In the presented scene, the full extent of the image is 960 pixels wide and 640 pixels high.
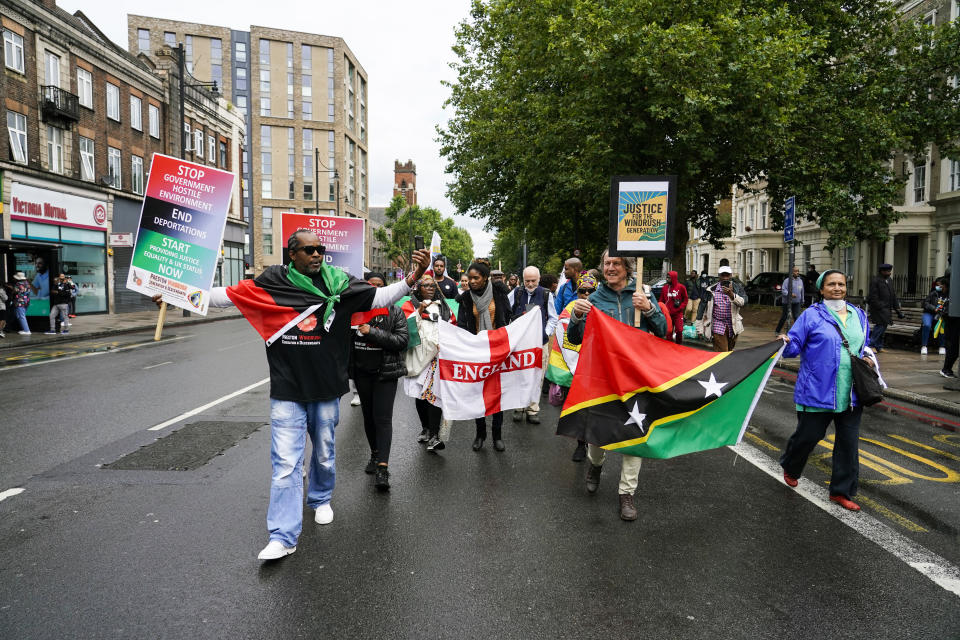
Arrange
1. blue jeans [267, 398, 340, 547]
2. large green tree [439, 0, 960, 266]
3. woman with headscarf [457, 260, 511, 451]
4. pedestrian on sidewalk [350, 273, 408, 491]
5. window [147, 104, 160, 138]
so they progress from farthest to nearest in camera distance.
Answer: window [147, 104, 160, 138] → large green tree [439, 0, 960, 266] → woman with headscarf [457, 260, 511, 451] → pedestrian on sidewalk [350, 273, 408, 491] → blue jeans [267, 398, 340, 547]

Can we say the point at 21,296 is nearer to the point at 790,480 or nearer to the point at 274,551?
the point at 274,551

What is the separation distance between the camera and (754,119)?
16891 mm

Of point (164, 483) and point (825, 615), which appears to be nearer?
point (825, 615)

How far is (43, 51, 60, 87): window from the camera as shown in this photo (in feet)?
86.9

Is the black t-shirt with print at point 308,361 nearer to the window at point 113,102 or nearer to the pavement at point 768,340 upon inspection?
the pavement at point 768,340

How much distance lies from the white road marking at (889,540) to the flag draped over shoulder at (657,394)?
0.90 meters

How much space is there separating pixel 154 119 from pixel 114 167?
5.30m

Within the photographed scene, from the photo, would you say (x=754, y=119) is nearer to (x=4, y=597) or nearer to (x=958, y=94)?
(x=958, y=94)

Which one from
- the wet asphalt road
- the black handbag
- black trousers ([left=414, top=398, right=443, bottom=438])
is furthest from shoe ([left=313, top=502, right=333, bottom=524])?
the black handbag

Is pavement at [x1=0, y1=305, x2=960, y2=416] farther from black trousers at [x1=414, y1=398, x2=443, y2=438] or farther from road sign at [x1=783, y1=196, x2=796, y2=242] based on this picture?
black trousers at [x1=414, y1=398, x2=443, y2=438]

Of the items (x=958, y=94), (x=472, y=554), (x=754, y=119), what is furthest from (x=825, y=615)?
(x=958, y=94)

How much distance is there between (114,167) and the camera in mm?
31203

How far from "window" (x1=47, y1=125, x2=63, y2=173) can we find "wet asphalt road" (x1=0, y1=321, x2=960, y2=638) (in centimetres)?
2510

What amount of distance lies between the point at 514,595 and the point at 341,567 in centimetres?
106
